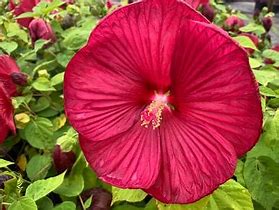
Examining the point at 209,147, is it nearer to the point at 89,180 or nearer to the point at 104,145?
the point at 104,145

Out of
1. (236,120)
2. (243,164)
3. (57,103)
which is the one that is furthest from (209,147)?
(57,103)

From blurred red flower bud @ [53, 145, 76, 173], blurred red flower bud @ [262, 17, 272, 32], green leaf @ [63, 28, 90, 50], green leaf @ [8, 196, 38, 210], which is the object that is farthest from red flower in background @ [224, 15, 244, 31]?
green leaf @ [8, 196, 38, 210]

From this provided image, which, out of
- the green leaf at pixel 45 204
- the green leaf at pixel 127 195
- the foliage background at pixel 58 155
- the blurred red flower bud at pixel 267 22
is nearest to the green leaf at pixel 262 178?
the foliage background at pixel 58 155

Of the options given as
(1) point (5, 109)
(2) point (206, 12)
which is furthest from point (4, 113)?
(2) point (206, 12)

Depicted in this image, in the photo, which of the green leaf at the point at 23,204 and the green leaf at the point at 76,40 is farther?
the green leaf at the point at 76,40

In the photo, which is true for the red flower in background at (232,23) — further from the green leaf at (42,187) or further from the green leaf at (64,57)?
the green leaf at (42,187)

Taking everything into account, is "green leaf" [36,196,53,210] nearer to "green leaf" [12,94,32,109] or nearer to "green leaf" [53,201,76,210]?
"green leaf" [53,201,76,210]
